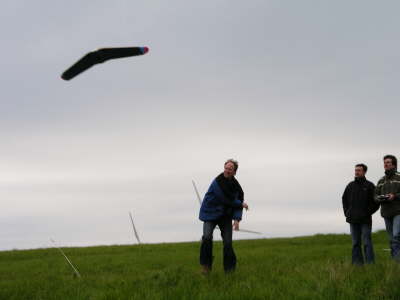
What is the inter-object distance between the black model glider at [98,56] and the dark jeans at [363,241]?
6806 millimetres

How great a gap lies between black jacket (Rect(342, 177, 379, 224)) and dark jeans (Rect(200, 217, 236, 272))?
292cm

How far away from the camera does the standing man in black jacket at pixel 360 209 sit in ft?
38.0

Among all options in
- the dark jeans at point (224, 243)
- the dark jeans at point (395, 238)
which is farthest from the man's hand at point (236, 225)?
the dark jeans at point (395, 238)

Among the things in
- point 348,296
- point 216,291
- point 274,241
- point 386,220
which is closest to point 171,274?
point 216,291

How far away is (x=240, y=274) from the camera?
379 inches

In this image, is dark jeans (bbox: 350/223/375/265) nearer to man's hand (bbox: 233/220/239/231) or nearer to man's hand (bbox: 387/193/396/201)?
man's hand (bbox: 387/193/396/201)

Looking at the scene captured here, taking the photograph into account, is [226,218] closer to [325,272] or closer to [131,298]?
[325,272]

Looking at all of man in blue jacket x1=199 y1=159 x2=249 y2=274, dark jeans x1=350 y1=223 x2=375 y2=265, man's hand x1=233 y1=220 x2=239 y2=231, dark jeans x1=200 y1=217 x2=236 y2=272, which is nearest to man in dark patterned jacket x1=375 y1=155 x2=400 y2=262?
dark jeans x1=350 y1=223 x2=375 y2=265

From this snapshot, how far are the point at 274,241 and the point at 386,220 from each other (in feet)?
40.4

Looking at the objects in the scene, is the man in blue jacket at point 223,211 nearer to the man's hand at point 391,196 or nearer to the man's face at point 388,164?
the man's hand at point 391,196

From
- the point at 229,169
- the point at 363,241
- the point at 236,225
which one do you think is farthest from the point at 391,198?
the point at 229,169

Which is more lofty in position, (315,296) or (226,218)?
(226,218)

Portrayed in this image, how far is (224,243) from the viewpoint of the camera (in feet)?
34.3

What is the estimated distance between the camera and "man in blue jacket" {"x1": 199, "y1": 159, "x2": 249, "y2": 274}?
10.3m
